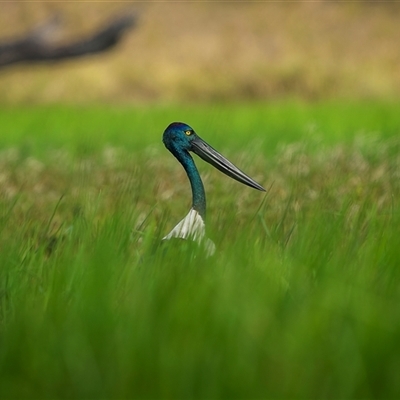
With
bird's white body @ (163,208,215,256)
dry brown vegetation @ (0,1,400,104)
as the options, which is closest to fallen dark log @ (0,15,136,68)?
dry brown vegetation @ (0,1,400,104)

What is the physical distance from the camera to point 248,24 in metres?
18.6

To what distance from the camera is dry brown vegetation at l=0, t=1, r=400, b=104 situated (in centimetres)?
1688

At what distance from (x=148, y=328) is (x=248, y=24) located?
17382 millimetres

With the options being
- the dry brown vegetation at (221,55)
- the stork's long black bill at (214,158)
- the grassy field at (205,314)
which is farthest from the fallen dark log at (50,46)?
the grassy field at (205,314)

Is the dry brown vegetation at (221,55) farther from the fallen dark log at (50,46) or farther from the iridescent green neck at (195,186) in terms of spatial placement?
the iridescent green neck at (195,186)

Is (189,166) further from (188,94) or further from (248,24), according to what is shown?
(248,24)

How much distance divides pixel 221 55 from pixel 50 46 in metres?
7.96

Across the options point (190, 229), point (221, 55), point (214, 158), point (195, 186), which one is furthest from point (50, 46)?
point (190, 229)

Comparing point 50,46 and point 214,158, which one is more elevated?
point 50,46

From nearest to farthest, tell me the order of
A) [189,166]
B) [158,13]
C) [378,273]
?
1. [378,273]
2. [189,166]
3. [158,13]

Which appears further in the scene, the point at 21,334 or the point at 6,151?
the point at 6,151

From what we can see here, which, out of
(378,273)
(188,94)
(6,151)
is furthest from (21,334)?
(188,94)

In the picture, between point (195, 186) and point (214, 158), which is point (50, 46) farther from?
point (195, 186)

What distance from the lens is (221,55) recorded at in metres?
18.0
